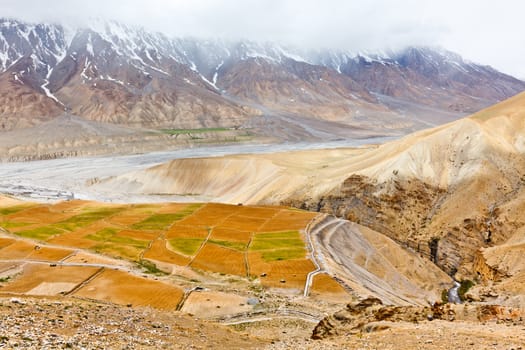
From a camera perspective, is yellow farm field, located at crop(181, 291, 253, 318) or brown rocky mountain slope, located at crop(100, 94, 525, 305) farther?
brown rocky mountain slope, located at crop(100, 94, 525, 305)

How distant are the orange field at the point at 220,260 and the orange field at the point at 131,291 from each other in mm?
8441

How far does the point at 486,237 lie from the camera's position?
63.1 m

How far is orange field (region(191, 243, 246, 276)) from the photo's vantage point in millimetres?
48500

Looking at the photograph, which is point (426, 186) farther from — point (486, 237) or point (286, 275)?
point (286, 275)

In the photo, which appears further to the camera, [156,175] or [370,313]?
[156,175]

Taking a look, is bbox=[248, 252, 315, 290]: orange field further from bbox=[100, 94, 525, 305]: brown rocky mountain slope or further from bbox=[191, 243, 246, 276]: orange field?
bbox=[100, 94, 525, 305]: brown rocky mountain slope

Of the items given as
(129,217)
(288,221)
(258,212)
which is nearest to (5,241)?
(129,217)

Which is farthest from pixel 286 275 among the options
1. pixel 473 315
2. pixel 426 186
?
pixel 426 186

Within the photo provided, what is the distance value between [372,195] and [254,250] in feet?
99.7

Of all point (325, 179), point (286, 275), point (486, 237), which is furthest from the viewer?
point (325, 179)

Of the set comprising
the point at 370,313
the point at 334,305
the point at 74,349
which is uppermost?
the point at 74,349

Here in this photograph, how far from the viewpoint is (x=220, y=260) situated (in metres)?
51.2

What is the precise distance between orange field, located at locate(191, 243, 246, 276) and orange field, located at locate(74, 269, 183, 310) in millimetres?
8441

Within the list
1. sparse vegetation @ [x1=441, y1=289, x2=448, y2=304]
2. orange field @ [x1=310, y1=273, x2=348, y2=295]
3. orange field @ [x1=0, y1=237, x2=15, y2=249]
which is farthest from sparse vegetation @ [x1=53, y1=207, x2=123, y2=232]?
sparse vegetation @ [x1=441, y1=289, x2=448, y2=304]
